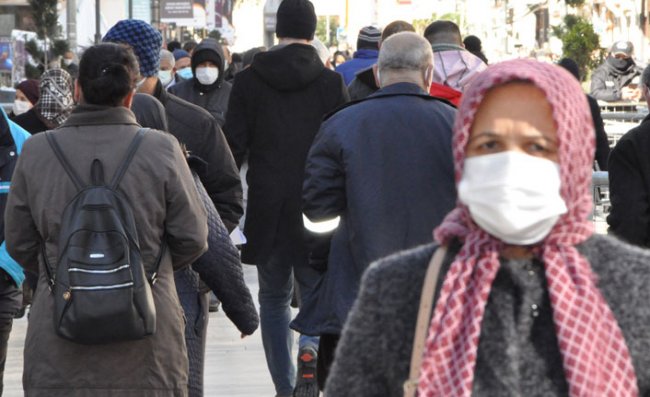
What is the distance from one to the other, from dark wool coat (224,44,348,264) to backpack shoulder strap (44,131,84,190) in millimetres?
2964

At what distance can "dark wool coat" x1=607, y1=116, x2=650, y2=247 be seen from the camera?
20.9 ft

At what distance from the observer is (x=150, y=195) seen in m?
5.24

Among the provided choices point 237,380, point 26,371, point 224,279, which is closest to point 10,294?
point 224,279

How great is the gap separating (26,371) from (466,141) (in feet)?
8.39

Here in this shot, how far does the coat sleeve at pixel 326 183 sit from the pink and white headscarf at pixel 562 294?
9.53ft

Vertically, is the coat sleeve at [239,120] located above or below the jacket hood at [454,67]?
below

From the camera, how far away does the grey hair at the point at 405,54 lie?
6332 mm

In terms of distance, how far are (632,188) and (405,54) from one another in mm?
1061

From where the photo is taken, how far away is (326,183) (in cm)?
604

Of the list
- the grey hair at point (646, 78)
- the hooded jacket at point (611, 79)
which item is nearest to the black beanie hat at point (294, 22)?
the grey hair at point (646, 78)

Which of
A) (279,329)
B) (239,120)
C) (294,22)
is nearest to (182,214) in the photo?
(279,329)

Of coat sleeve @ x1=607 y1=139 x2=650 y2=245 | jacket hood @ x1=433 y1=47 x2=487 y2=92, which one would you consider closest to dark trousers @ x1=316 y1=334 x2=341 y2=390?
coat sleeve @ x1=607 y1=139 x2=650 y2=245

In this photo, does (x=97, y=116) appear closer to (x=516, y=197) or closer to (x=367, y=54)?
(x=516, y=197)

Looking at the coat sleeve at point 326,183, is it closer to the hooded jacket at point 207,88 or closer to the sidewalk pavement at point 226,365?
the sidewalk pavement at point 226,365
